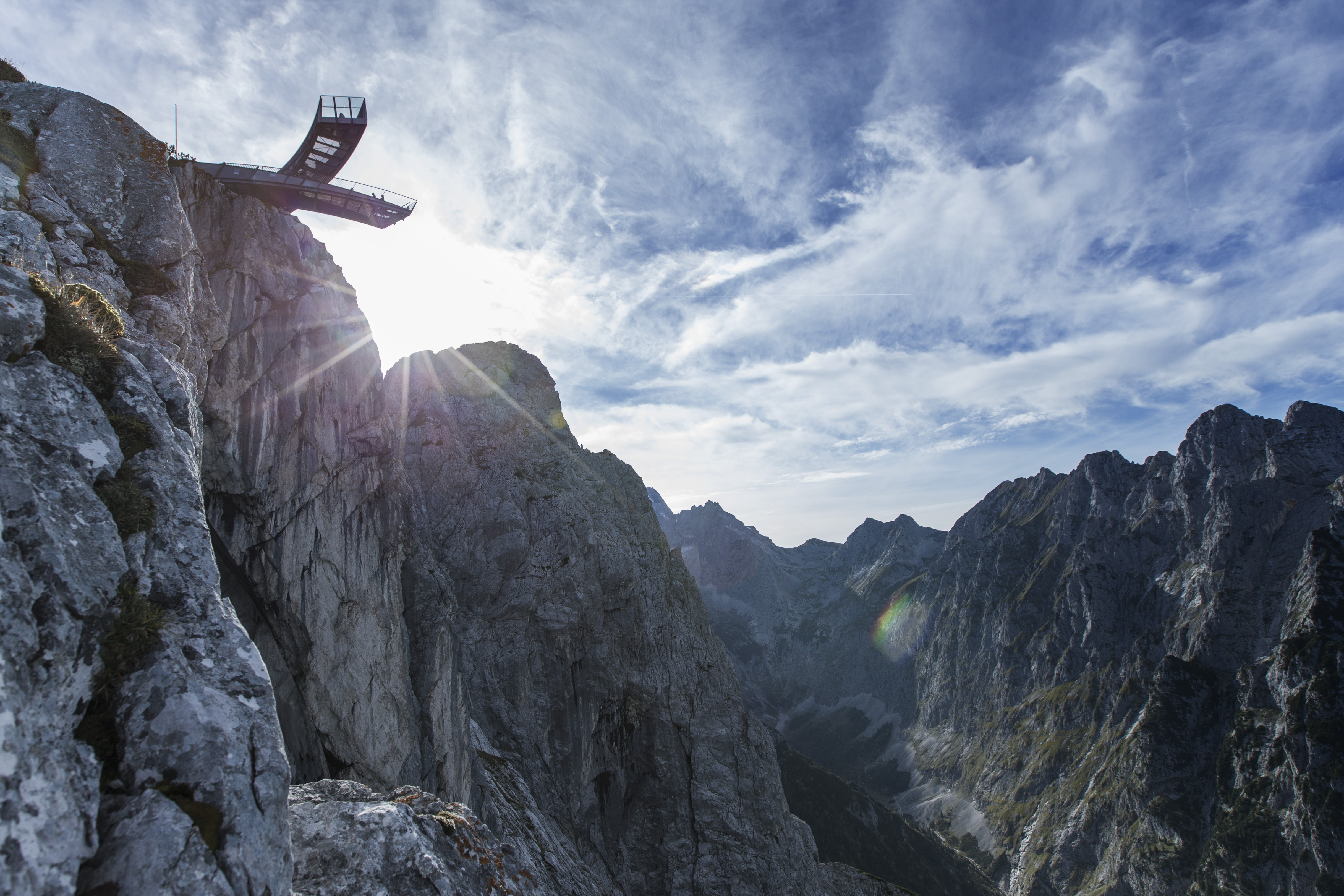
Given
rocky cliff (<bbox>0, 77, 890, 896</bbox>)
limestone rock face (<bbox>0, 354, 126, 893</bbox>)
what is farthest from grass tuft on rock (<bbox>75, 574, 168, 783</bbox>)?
limestone rock face (<bbox>0, 354, 126, 893</bbox>)

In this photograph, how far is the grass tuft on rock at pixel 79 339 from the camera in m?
12.2

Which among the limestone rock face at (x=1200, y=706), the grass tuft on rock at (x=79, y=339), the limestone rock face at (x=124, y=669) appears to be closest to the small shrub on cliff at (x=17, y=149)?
the limestone rock face at (x=124, y=669)

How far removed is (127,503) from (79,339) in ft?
12.3

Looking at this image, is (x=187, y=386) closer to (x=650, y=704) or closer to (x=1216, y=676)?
(x=650, y=704)

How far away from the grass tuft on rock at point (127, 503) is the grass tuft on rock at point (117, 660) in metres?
1.06

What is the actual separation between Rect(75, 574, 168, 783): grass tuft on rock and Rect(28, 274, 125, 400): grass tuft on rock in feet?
15.0

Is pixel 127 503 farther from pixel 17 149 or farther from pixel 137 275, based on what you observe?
pixel 17 149

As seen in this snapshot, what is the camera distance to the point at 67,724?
9125 millimetres

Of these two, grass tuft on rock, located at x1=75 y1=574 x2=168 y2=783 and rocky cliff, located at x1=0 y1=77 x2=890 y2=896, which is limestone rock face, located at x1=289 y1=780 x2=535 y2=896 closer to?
rocky cliff, located at x1=0 y1=77 x2=890 y2=896

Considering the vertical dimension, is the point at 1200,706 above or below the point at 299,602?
below

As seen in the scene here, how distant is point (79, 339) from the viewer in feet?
41.4

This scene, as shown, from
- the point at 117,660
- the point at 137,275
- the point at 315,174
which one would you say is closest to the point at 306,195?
the point at 315,174

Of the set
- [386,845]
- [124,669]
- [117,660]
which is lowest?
[386,845]

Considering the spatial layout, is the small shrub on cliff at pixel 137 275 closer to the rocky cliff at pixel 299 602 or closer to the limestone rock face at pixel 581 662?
the rocky cliff at pixel 299 602
